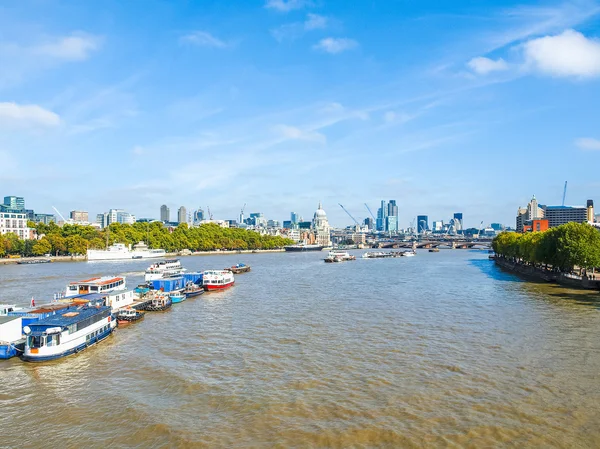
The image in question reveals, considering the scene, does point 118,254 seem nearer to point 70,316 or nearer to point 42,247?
point 42,247

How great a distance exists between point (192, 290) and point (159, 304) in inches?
393

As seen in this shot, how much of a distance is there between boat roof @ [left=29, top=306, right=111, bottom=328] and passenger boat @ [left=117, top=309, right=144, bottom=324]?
150 inches

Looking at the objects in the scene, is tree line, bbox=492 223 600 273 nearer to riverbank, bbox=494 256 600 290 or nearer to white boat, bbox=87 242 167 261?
riverbank, bbox=494 256 600 290

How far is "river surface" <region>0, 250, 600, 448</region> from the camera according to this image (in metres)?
15.5

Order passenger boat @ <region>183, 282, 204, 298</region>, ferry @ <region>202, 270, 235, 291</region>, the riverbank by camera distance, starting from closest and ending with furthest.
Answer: passenger boat @ <region>183, 282, 204, 298</region> → the riverbank → ferry @ <region>202, 270, 235, 291</region>

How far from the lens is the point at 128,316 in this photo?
112 feet

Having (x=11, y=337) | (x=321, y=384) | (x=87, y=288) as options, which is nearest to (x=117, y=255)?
(x=87, y=288)

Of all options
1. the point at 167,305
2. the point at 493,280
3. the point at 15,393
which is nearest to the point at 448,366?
the point at 15,393

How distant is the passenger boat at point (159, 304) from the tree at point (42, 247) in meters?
80.7

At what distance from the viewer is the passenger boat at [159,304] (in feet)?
128

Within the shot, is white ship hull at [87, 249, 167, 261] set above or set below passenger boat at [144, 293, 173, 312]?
above

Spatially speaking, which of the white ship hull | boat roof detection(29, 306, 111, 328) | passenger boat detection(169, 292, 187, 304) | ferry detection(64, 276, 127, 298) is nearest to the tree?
the white ship hull

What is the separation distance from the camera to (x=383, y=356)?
24.2 m

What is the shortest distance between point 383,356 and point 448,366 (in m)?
3.18
